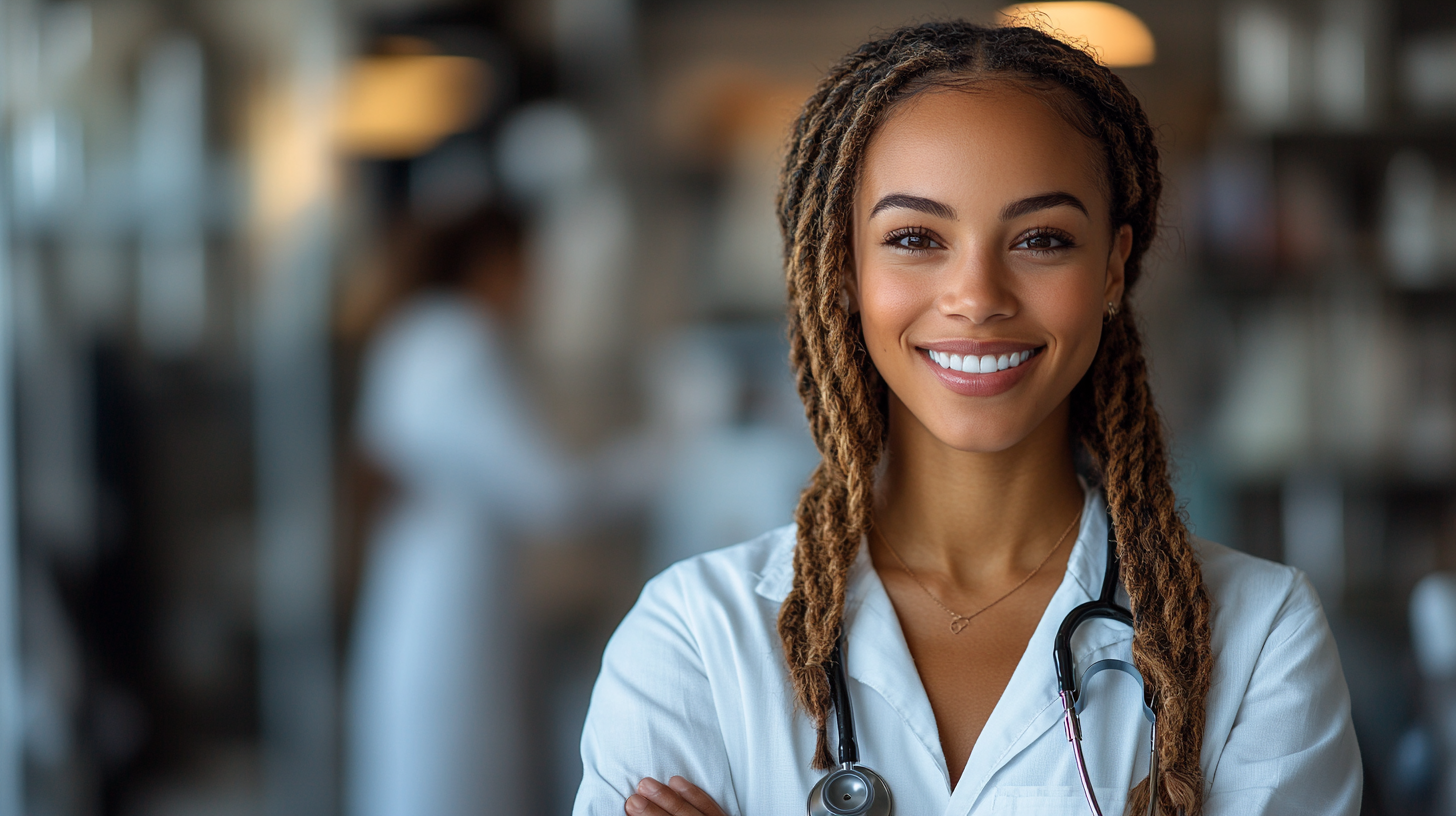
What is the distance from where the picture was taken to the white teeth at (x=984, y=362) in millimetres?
1285

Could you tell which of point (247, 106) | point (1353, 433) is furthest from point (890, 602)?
point (247, 106)

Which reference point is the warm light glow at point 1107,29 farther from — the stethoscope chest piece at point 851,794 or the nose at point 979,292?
the stethoscope chest piece at point 851,794

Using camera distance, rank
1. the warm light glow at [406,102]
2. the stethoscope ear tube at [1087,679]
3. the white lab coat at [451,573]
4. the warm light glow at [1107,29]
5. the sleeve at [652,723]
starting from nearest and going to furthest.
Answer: the stethoscope ear tube at [1087,679]
the sleeve at [652,723]
the warm light glow at [1107,29]
the white lab coat at [451,573]
the warm light glow at [406,102]

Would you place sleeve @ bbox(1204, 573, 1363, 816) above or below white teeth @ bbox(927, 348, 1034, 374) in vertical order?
below

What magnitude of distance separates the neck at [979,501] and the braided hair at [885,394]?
5 centimetres

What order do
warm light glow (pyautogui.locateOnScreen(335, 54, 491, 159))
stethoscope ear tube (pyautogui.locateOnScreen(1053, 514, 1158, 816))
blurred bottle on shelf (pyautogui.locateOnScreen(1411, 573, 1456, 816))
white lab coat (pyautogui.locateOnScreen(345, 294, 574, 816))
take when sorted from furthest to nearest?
warm light glow (pyautogui.locateOnScreen(335, 54, 491, 159)) → white lab coat (pyautogui.locateOnScreen(345, 294, 574, 816)) → blurred bottle on shelf (pyautogui.locateOnScreen(1411, 573, 1456, 816)) → stethoscope ear tube (pyautogui.locateOnScreen(1053, 514, 1158, 816))

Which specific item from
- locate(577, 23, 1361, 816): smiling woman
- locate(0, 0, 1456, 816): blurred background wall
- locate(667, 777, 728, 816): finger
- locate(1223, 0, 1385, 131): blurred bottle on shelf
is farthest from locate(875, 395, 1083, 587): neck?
locate(1223, 0, 1385, 131): blurred bottle on shelf

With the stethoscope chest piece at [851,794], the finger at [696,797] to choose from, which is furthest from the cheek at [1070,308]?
the finger at [696,797]

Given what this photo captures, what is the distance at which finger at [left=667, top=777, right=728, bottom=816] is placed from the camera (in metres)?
1.29

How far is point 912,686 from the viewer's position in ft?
4.33

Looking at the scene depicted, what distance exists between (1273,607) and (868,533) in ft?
1.50

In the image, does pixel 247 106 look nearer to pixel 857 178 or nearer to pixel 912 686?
pixel 857 178

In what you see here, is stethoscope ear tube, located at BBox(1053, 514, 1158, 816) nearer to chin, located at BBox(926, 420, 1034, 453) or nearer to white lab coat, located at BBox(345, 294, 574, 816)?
chin, located at BBox(926, 420, 1034, 453)

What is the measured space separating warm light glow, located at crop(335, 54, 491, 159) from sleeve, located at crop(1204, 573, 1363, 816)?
10.7 ft
